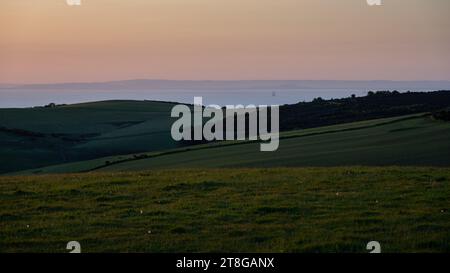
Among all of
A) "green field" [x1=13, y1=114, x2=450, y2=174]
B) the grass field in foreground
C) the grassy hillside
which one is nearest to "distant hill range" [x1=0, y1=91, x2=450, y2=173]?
the grassy hillside

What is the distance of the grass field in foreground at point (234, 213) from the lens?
14141 mm

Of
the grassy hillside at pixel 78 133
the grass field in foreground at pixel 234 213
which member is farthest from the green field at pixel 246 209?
the grassy hillside at pixel 78 133

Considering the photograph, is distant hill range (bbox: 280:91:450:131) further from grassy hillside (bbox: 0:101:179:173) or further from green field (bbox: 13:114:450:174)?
grassy hillside (bbox: 0:101:179:173)

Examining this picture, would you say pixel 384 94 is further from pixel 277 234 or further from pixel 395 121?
pixel 277 234

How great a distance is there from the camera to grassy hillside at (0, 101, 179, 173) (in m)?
71.6

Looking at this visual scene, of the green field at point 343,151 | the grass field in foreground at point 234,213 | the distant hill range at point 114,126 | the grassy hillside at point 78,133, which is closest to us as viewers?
the grass field in foreground at point 234,213

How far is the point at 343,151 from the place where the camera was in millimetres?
39438

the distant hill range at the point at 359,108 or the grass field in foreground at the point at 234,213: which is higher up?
the distant hill range at the point at 359,108

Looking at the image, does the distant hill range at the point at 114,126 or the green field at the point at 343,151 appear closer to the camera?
the green field at the point at 343,151

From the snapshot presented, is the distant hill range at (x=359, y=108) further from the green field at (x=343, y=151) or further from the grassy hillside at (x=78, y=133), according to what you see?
the grassy hillside at (x=78, y=133)

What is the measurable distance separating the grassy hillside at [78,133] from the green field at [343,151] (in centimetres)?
1897

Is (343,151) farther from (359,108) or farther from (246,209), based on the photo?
(359,108)

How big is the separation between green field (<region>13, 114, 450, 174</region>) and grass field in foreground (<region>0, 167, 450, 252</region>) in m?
10.3
